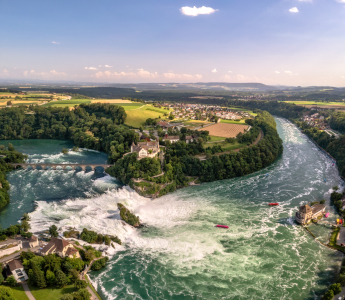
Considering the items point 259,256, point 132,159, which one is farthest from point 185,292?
point 132,159

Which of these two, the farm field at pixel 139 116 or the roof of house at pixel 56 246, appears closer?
the roof of house at pixel 56 246

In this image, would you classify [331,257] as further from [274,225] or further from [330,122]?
[330,122]

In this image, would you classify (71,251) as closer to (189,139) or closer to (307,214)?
(307,214)

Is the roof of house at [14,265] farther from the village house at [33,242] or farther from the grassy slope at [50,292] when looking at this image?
the village house at [33,242]

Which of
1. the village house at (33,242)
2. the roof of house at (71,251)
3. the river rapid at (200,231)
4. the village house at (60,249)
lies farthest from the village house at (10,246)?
the roof of house at (71,251)

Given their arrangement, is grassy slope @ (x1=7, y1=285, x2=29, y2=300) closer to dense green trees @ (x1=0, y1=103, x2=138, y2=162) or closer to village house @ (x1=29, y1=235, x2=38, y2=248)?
village house @ (x1=29, y1=235, x2=38, y2=248)

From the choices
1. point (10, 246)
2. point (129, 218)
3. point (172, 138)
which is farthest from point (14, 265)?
point (172, 138)

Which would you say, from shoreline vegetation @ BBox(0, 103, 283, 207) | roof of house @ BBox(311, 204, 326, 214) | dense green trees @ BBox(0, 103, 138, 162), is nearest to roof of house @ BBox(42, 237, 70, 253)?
shoreline vegetation @ BBox(0, 103, 283, 207)
